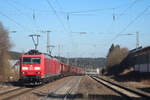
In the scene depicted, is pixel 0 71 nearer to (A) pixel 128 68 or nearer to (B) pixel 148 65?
(B) pixel 148 65

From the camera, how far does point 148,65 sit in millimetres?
40812

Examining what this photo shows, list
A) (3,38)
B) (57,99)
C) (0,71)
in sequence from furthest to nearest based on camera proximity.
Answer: (3,38) → (0,71) → (57,99)

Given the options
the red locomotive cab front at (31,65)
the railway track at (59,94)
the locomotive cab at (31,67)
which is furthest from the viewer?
the red locomotive cab front at (31,65)

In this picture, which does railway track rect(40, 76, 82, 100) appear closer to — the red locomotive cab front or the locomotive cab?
the locomotive cab

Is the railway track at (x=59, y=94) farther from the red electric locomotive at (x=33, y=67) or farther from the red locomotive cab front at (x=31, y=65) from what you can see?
the red locomotive cab front at (x=31, y=65)

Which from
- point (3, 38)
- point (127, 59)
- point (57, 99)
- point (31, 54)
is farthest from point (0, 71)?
point (127, 59)

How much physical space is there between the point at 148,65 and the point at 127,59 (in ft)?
71.7

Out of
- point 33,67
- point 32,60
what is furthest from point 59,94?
point 32,60

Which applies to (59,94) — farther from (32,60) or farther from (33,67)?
(32,60)

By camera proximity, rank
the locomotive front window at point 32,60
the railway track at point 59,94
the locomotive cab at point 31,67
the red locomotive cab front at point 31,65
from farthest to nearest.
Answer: the locomotive front window at point 32,60, the red locomotive cab front at point 31,65, the locomotive cab at point 31,67, the railway track at point 59,94

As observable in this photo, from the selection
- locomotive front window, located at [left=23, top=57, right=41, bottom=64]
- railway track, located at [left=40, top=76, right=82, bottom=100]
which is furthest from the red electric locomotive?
railway track, located at [left=40, top=76, right=82, bottom=100]

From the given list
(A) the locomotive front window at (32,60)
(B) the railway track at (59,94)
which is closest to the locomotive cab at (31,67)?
(A) the locomotive front window at (32,60)

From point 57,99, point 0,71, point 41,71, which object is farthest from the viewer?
point 0,71

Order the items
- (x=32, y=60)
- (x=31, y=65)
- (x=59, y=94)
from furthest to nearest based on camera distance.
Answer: (x=32, y=60) < (x=31, y=65) < (x=59, y=94)
